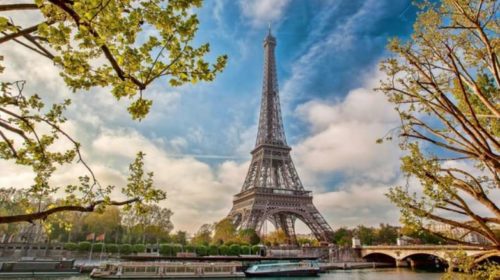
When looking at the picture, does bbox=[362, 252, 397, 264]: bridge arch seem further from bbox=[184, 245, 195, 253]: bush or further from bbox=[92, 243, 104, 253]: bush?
bbox=[92, 243, 104, 253]: bush

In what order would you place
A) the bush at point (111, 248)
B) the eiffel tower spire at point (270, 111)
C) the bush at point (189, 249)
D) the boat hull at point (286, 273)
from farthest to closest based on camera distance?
1. the eiffel tower spire at point (270, 111)
2. the bush at point (189, 249)
3. the bush at point (111, 248)
4. the boat hull at point (286, 273)

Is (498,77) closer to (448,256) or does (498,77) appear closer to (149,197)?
(448,256)

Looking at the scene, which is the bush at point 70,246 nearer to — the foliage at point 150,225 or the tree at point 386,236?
the foliage at point 150,225

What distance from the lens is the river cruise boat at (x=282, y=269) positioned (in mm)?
36219

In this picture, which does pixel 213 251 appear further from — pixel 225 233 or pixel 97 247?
pixel 97 247

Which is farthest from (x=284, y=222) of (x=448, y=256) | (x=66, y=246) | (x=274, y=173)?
(x=448, y=256)

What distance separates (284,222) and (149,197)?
67598 mm

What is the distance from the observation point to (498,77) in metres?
4.52

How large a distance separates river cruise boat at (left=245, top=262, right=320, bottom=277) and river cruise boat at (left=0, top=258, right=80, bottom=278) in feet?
63.7

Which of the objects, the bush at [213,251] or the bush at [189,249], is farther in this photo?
the bush at [189,249]

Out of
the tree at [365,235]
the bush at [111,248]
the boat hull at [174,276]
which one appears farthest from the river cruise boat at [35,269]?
the tree at [365,235]

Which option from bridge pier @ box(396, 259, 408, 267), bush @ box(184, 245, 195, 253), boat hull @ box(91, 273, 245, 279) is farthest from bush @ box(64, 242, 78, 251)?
bridge pier @ box(396, 259, 408, 267)

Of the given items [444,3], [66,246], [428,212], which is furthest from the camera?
[66,246]

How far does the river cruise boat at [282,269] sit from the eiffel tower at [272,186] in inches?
613
